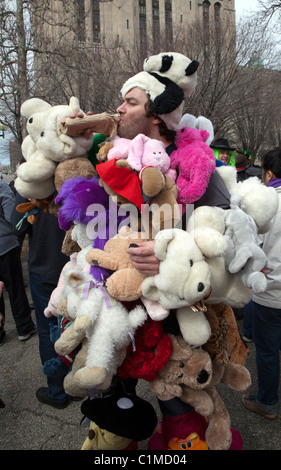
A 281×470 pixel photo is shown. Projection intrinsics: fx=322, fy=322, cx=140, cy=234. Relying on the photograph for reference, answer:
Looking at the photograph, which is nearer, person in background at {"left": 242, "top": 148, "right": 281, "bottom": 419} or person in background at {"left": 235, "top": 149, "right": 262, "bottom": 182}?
person in background at {"left": 242, "top": 148, "right": 281, "bottom": 419}

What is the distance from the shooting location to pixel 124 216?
1496 millimetres

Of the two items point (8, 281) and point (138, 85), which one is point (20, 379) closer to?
point (8, 281)

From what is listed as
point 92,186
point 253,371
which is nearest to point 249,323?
point 253,371

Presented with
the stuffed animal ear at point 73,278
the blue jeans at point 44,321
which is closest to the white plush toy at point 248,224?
the stuffed animal ear at point 73,278

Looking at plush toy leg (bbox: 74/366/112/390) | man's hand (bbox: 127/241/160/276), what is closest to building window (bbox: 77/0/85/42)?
man's hand (bbox: 127/241/160/276)

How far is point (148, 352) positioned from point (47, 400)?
5.88ft

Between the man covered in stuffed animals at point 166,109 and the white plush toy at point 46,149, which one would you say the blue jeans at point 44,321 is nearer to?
the white plush toy at point 46,149

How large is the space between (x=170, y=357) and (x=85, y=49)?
10.7 m

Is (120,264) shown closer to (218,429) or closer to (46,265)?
(218,429)

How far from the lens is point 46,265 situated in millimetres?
2645

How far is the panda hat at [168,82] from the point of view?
153cm

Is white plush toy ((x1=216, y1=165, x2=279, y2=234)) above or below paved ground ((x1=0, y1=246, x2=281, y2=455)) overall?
above

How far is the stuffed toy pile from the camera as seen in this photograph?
1309 mm

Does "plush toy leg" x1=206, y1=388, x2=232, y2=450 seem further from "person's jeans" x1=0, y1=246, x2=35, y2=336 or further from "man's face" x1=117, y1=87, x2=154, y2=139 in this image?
"person's jeans" x1=0, y1=246, x2=35, y2=336
